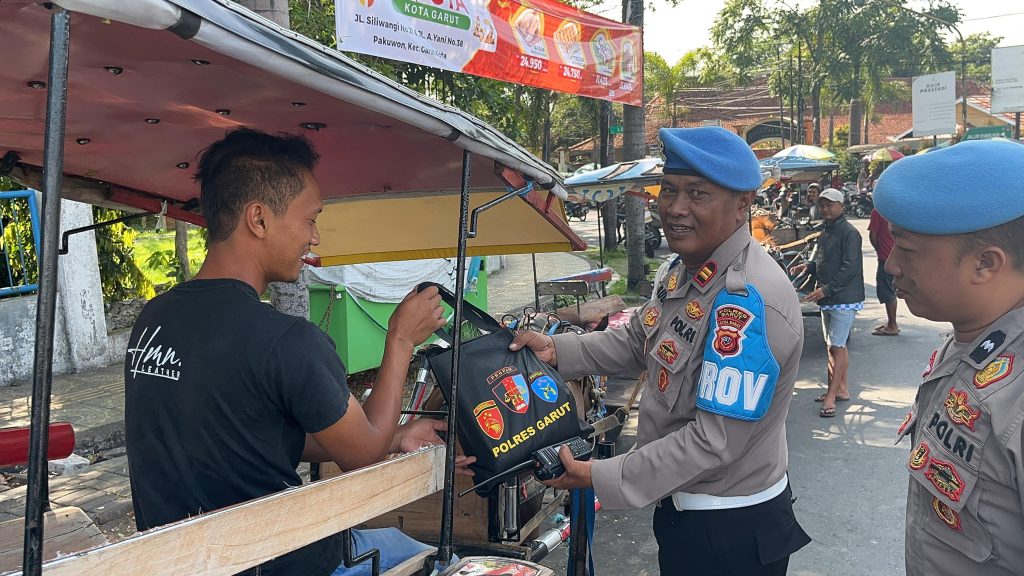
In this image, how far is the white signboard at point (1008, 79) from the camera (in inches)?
1175

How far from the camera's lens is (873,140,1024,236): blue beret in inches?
60.8

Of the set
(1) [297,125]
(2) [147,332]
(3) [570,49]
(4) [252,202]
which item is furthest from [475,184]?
(3) [570,49]

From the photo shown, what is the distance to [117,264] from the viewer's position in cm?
838

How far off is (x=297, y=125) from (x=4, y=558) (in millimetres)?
1675

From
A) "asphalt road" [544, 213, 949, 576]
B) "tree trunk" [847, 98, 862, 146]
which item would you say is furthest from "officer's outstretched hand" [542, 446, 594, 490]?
"tree trunk" [847, 98, 862, 146]

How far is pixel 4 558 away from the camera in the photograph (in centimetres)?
248

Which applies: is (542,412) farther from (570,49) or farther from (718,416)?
(570,49)

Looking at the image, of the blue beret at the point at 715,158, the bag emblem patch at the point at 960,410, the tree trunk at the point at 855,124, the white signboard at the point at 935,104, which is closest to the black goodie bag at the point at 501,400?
the blue beret at the point at 715,158

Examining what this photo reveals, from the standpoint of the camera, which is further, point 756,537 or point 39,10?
point 756,537

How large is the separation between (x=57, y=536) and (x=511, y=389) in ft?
5.29

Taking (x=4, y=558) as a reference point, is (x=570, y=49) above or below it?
above

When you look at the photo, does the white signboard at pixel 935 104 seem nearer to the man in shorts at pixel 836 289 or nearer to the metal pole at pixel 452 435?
the man in shorts at pixel 836 289

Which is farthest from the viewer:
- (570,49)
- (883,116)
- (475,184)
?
(883,116)

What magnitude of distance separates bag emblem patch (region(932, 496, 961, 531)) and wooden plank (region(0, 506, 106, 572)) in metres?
2.41
